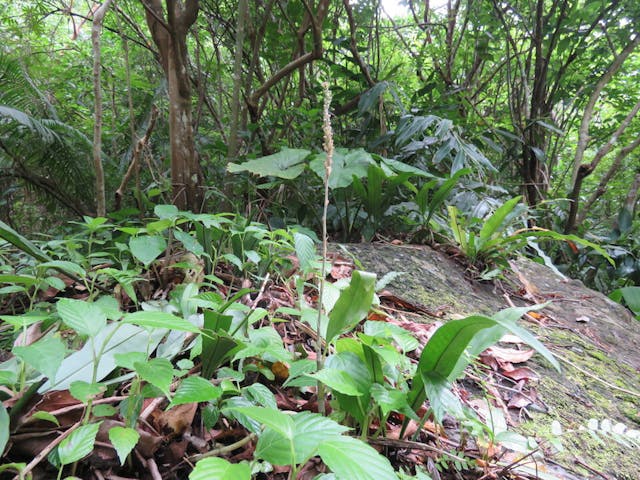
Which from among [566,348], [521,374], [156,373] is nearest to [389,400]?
[156,373]

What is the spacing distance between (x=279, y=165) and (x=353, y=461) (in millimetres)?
1434

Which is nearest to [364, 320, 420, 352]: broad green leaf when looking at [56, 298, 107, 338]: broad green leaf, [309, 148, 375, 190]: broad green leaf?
[56, 298, 107, 338]: broad green leaf

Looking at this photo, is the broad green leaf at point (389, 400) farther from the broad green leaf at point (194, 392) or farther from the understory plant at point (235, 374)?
the broad green leaf at point (194, 392)

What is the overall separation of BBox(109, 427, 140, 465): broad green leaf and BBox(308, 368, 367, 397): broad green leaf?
0.70 feet

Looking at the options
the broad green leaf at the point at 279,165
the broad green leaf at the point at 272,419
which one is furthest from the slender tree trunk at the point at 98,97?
the broad green leaf at the point at 272,419

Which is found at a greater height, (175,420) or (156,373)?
(156,373)

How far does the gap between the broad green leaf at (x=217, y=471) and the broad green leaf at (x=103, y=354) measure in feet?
0.69

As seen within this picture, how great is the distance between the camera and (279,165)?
167 cm

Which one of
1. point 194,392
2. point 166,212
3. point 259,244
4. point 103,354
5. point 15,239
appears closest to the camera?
point 194,392

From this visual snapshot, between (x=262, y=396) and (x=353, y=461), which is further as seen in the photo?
(x=262, y=396)

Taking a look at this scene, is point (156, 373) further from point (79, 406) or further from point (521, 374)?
point (521, 374)

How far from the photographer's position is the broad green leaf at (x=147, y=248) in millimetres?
830

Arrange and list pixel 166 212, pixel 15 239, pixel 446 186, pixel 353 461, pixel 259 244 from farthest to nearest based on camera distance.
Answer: pixel 446 186, pixel 259 244, pixel 166 212, pixel 15 239, pixel 353 461

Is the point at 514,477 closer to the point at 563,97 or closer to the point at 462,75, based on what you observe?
the point at 563,97
